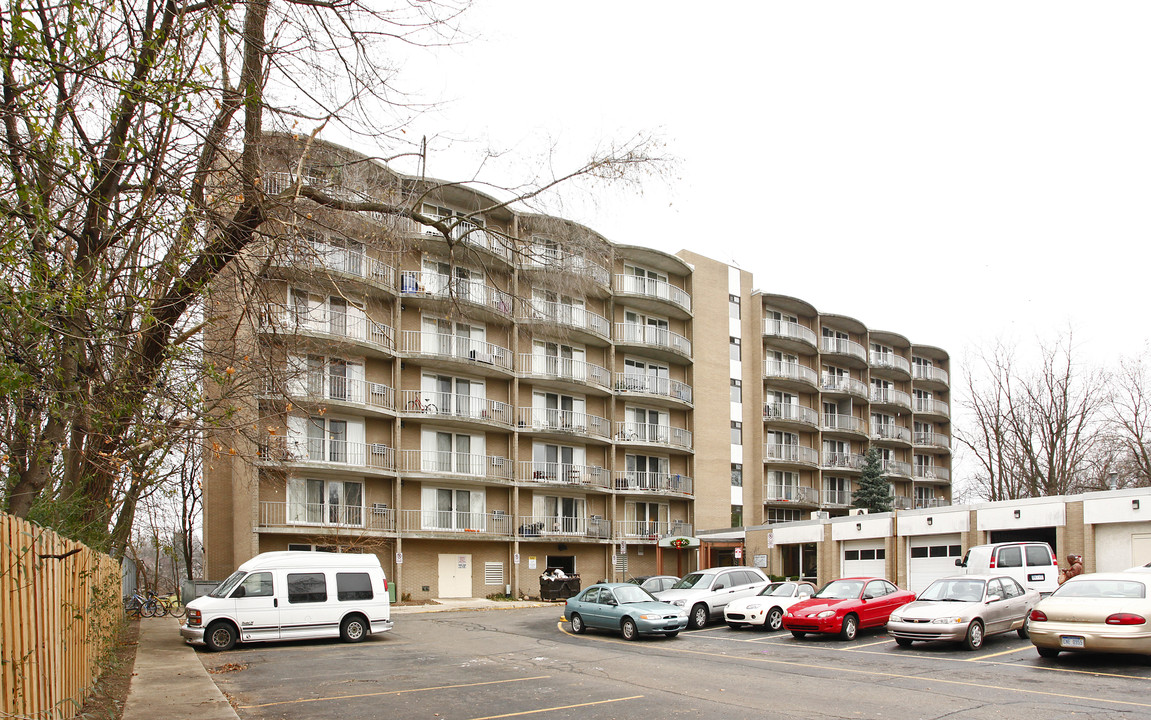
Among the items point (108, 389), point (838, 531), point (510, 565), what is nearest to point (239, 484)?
point (510, 565)

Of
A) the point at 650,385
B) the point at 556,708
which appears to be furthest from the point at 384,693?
the point at 650,385

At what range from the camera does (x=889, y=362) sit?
197 ft

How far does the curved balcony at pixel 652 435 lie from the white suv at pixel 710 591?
1850cm

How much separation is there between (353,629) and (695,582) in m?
10.1

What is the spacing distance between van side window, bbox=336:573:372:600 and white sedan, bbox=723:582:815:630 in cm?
943

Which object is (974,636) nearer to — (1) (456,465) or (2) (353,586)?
(2) (353,586)

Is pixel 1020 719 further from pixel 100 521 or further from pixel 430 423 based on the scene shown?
pixel 430 423

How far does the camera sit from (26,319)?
18.4ft

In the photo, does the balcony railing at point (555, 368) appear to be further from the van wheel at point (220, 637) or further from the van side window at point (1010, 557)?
the van wheel at point (220, 637)

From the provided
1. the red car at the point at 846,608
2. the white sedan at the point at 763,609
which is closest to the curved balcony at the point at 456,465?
the white sedan at the point at 763,609

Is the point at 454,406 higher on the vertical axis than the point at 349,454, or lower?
higher

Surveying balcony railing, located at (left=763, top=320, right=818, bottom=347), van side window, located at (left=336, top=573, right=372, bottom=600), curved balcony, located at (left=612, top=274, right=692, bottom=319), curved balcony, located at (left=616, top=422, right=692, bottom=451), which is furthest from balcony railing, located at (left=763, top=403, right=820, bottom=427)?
van side window, located at (left=336, top=573, right=372, bottom=600)

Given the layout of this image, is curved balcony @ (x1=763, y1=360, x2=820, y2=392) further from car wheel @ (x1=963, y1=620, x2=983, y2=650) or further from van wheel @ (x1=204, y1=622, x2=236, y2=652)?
van wheel @ (x1=204, y1=622, x2=236, y2=652)

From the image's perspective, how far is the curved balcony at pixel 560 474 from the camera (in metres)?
40.8
